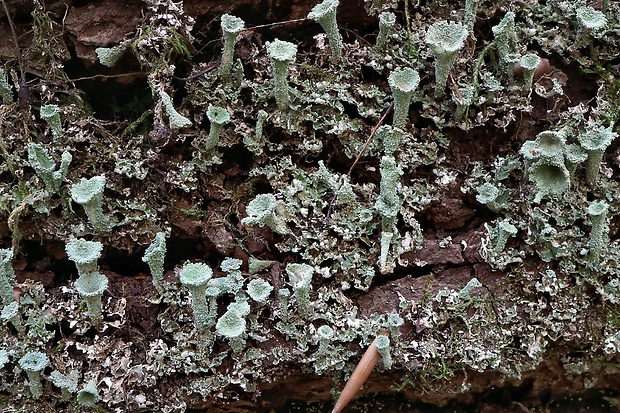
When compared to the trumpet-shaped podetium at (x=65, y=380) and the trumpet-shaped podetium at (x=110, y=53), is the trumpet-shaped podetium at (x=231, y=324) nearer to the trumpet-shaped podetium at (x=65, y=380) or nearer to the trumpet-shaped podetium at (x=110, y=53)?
the trumpet-shaped podetium at (x=65, y=380)

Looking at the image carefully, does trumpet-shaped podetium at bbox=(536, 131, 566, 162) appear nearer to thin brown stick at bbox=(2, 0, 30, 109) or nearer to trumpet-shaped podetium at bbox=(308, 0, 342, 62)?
trumpet-shaped podetium at bbox=(308, 0, 342, 62)

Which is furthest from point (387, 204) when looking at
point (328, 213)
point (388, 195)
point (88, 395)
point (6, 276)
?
point (6, 276)

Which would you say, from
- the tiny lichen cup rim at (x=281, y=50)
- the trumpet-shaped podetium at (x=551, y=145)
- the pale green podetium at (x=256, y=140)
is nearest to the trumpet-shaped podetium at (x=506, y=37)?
the trumpet-shaped podetium at (x=551, y=145)

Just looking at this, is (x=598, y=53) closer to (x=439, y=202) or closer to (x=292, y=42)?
(x=439, y=202)

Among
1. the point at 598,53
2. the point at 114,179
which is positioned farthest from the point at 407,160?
the point at 114,179

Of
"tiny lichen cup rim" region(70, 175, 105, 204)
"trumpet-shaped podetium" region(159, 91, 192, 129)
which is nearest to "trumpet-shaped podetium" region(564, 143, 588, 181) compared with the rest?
"trumpet-shaped podetium" region(159, 91, 192, 129)

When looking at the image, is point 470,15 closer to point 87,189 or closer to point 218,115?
point 218,115
